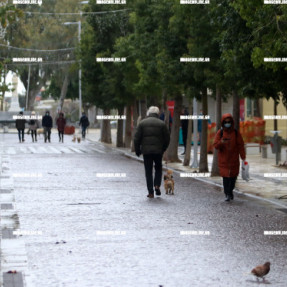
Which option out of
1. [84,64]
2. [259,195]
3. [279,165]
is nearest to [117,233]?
[259,195]

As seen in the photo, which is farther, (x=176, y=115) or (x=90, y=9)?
(x=90, y=9)

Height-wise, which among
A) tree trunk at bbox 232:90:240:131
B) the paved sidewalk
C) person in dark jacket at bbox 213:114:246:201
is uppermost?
tree trunk at bbox 232:90:240:131

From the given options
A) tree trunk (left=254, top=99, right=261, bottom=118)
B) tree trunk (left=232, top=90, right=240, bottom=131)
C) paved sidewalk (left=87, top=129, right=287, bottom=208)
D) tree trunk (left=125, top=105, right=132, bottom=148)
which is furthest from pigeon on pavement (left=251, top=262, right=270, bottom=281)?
tree trunk (left=254, top=99, right=261, bottom=118)

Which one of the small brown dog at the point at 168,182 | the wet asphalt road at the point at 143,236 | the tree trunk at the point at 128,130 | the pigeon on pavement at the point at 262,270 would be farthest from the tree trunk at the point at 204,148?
the pigeon on pavement at the point at 262,270

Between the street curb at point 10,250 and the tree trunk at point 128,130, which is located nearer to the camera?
the street curb at point 10,250

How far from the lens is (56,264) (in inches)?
399

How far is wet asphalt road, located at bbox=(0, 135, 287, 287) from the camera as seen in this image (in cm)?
945

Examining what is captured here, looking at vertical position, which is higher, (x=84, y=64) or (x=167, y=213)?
(x=84, y=64)

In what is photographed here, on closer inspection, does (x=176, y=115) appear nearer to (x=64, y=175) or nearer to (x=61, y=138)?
(x=64, y=175)

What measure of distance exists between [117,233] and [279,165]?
54.9 ft

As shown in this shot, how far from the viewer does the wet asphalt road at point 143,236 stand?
31.0ft

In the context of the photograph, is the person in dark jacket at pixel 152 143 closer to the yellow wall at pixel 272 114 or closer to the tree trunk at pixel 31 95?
the yellow wall at pixel 272 114

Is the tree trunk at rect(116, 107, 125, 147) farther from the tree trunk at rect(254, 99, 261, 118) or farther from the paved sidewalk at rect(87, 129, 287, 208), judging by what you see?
the paved sidewalk at rect(87, 129, 287, 208)

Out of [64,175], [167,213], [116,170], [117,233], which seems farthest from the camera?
[116,170]
